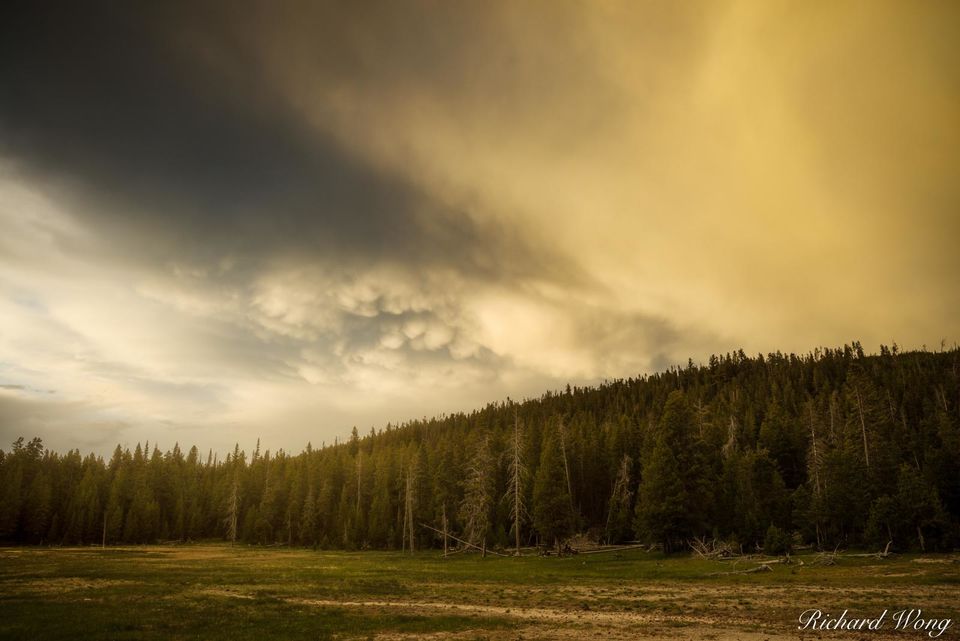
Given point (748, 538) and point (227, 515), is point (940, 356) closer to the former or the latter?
point (748, 538)

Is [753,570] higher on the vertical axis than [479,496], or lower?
lower

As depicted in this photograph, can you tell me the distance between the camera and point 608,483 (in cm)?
10556

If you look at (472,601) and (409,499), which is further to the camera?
(409,499)

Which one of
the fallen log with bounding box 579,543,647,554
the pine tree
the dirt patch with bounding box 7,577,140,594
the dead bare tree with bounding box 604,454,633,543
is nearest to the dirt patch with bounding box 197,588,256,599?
the dirt patch with bounding box 7,577,140,594

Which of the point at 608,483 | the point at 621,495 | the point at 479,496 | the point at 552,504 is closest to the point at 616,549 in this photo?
the point at 552,504

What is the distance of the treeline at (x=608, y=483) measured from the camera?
219ft

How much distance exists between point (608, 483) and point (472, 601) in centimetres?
7917

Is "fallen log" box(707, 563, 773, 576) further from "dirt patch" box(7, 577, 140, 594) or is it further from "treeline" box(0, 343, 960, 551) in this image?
"dirt patch" box(7, 577, 140, 594)

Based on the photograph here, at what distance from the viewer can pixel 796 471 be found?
97.6 metres

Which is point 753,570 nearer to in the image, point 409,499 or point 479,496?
point 479,496

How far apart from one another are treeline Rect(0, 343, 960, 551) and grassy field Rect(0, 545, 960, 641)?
588 inches

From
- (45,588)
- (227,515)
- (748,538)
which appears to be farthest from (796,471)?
(227,515)

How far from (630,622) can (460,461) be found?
86.0 metres

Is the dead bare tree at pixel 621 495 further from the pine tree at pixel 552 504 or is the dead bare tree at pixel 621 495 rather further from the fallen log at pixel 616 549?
the pine tree at pixel 552 504
